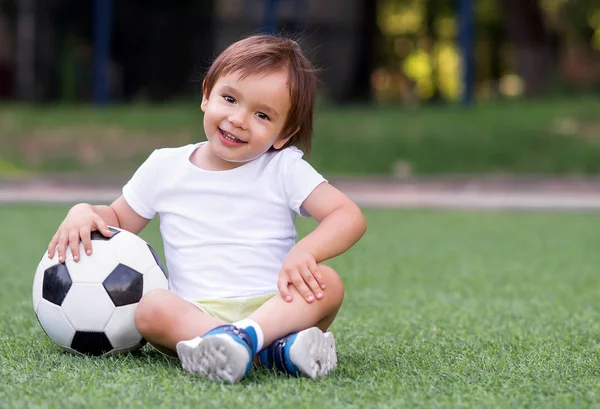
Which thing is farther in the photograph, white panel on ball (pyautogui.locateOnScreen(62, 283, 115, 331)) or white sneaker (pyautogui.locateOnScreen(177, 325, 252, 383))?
white panel on ball (pyautogui.locateOnScreen(62, 283, 115, 331))

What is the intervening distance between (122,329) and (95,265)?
8.5 inches

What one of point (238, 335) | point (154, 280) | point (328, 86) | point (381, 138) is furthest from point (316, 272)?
point (328, 86)

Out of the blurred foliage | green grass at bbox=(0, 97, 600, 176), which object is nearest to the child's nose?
green grass at bbox=(0, 97, 600, 176)

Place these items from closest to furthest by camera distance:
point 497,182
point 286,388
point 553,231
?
point 286,388 < point 553,231 < point 497,182

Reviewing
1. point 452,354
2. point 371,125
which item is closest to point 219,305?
point 452,354

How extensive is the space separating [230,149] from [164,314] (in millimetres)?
531

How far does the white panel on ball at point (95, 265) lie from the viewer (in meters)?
3.10

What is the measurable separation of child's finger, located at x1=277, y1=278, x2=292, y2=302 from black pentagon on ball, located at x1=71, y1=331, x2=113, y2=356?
0.59 meters

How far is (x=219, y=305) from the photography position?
3.02 m

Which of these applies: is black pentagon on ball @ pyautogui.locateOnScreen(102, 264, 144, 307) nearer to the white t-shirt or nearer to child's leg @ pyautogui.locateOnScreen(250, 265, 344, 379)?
the white t-shirt

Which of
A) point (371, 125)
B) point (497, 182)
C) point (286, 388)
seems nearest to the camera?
point (286, 388)

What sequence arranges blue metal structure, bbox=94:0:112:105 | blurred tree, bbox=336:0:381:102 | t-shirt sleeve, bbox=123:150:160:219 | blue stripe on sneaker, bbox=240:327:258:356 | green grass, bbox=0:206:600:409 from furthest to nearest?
1. blurred tree, bbox=336:0:381:102
2. blue metal structure, bbox=94:0:112:105
3. t-shirt sleeve, bbox=123:150:160:219
4. blue stripe on sneaker, bbox=240:327:258:356
5. green grass, bbox=0:206:600:409

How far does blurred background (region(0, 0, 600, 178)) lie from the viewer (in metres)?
13.0

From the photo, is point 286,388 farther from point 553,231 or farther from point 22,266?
point 553,231
